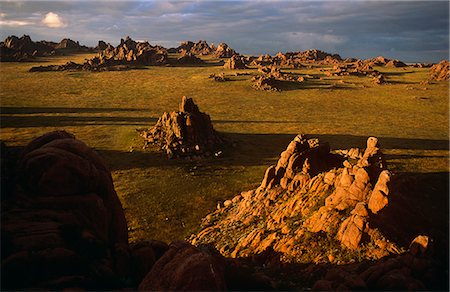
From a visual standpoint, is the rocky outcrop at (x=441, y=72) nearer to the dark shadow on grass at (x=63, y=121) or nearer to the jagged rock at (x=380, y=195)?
the dark shadow on grass at (x=63, y=121)

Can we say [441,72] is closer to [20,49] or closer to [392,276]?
[392,276]

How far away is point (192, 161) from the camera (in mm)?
43062

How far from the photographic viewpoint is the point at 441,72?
119812mm

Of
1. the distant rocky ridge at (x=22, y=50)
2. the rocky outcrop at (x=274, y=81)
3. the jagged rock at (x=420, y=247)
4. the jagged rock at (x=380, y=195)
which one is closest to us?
the jagged rock at (x=420, y=247)

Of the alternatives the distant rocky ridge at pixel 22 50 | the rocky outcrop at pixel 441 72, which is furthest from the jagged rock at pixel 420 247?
the distant rocky ridge at pixel 22 50

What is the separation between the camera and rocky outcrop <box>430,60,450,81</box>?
117m

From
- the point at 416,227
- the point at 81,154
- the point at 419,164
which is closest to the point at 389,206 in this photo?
the point at 416,227

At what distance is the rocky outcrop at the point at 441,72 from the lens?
117 meters

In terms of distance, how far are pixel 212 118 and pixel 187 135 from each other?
22044 millimetres

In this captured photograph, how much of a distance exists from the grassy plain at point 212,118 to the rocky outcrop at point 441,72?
190 inches

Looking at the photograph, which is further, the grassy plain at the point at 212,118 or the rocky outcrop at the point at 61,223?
the grassy plain at the point at 212,118

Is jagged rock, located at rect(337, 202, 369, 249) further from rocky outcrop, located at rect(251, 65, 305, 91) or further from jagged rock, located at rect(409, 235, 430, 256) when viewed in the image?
rocky outcrop, located at rect(251, 65, 305, 91)

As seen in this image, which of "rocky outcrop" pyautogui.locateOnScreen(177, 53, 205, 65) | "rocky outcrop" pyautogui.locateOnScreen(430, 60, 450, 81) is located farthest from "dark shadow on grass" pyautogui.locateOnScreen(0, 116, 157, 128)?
"rocky outcrop" pyautogui.locateOnScreen(430, 60, 450, 81)

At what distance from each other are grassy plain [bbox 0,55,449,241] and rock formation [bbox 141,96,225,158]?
1.88 metres
